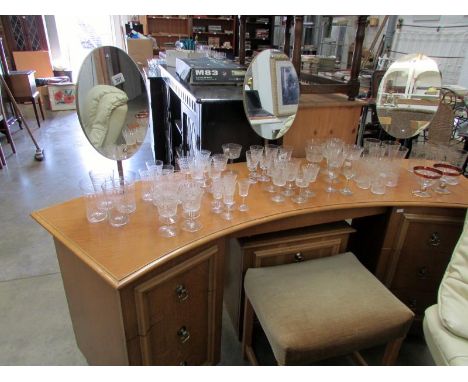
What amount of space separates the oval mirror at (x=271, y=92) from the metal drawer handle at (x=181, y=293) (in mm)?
990

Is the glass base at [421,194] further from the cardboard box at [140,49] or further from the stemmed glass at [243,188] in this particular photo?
the cardboard box at [140,49]

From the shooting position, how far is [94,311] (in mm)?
1207

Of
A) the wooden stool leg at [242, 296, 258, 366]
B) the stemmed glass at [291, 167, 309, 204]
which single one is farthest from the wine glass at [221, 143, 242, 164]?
the wooden stool leg at [242, 296, 258, 366]

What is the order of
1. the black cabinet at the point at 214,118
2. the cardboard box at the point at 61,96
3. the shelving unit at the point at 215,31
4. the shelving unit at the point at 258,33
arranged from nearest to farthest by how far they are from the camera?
the black cabinet at the point at 214,118 → the cardboard box at the point at 61,96 → the shelving unit at the point at 215,31 → the shelving unit at the point at 258,33

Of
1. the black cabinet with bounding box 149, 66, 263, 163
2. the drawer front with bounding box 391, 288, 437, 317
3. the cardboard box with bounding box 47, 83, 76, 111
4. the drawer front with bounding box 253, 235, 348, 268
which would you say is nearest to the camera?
the drawer front with bounding box 253, 235, 348, 268

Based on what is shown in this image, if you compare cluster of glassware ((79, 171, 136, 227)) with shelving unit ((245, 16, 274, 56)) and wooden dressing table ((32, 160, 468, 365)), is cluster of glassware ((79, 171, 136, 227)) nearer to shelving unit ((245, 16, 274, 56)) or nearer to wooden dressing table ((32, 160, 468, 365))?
wooden dressing table ((32, 160, 468, 365))

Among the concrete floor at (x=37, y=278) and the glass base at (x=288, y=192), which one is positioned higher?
the glass base at (x=288, y=192)

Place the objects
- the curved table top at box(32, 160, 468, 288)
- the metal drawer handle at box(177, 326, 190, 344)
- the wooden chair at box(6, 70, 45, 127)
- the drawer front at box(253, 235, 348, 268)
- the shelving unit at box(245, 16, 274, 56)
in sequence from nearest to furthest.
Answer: the curved table top at box(32, 160, 468, 288), the metal drawer handle at box(177, 326, 190, 344), the drawer front at box(253, 235, 348, 268), the wooden chair at box(6, 70, 45, 127), the shelving unit at box(245, 16, 274, 56)

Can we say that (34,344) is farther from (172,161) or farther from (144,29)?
(144,29)

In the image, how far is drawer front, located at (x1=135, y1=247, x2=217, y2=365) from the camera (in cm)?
109

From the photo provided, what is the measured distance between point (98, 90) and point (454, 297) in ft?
5.24

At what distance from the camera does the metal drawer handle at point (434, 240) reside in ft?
5.15

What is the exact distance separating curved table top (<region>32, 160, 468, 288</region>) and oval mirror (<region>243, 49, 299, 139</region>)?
424mm

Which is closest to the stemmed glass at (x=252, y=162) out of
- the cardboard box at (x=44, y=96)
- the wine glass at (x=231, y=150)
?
the wine glass at (x=231, y=150)
